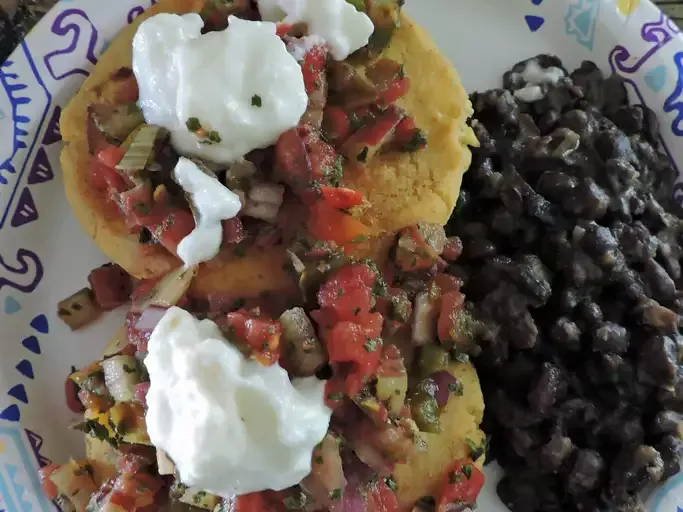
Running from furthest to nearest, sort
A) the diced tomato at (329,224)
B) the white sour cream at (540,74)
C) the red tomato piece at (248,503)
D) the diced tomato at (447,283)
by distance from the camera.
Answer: the white sour cream at (540,74), the diced tomato at (447,283), the diced tomato at (329,224), the red tomato piece at (248,503)

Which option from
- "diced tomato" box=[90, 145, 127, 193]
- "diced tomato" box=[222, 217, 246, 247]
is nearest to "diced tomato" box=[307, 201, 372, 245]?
"diced tomato" box=[222, 217, 246, 247]

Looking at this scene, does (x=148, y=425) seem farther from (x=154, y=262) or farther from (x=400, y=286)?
(x=400, y=286)

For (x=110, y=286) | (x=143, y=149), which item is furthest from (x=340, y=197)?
(x=110, y=286)

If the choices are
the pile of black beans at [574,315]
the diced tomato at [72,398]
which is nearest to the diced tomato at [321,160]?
the pile of black beans at [574,315]

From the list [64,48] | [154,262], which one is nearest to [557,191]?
[154,262]

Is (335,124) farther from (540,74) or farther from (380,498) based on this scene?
(380,498)

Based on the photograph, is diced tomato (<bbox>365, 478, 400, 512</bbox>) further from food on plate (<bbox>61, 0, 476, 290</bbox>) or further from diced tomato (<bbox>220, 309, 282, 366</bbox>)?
food on plate (<bbox>61, 0, 476, 290</bbox>)

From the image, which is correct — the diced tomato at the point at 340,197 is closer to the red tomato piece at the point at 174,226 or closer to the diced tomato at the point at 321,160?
the diced tomato at the point at 321,160
